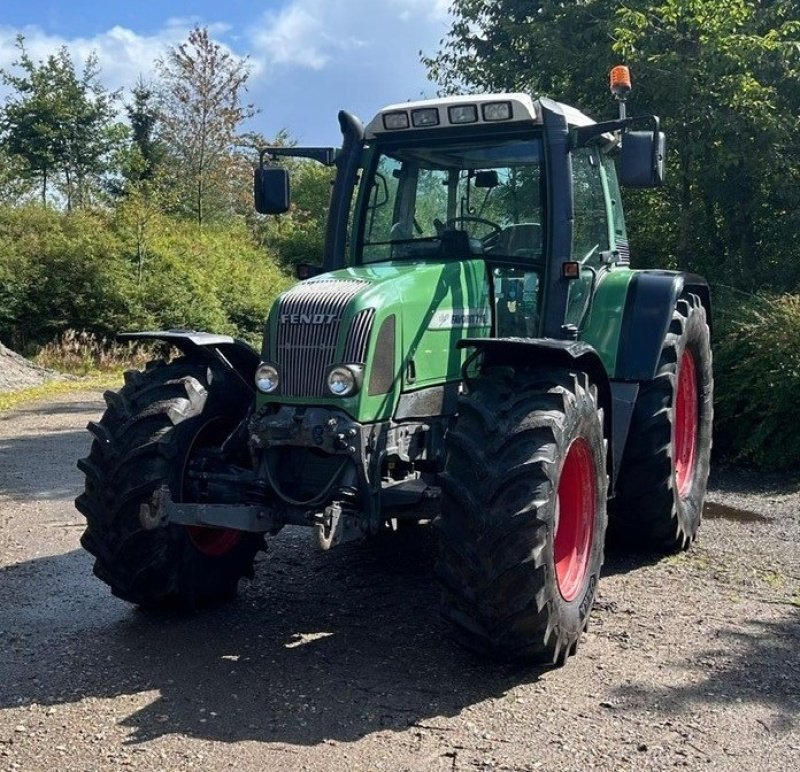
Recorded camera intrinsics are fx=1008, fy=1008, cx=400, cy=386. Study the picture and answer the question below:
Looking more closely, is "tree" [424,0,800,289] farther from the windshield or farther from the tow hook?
the tow hook

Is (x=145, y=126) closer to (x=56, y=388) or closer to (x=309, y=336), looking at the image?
(x=56, y=388)

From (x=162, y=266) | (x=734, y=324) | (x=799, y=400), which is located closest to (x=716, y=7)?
(x=734, y=324)

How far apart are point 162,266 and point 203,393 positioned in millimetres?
17070

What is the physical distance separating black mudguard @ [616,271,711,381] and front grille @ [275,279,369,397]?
1893mm

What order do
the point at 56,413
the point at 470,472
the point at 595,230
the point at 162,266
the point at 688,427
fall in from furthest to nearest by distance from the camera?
the point at 162,266
the point at 56,413
the point at 688,427
the point at 595,230
the point at 470,472

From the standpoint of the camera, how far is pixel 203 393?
5012 millimetres

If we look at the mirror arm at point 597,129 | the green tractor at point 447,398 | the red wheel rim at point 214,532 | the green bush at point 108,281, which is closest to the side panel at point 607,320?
the green tractor at point 447,398

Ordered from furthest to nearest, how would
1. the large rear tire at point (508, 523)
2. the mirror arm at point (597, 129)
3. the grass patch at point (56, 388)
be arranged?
1. the grass patch at point (56, 388)
2. the mirror arm at point (597, 129)
3. the large rear tire at point (508, 523)

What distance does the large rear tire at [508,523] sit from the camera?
400 cm

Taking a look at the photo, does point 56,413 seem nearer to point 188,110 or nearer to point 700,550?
point 700,550

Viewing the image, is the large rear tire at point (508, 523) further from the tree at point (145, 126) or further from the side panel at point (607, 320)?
the tree at point (145, 126)

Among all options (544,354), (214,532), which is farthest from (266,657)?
(544,354)

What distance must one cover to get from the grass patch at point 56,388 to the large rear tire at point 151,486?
9.58 metres

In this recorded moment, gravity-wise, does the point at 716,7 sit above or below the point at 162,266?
above
